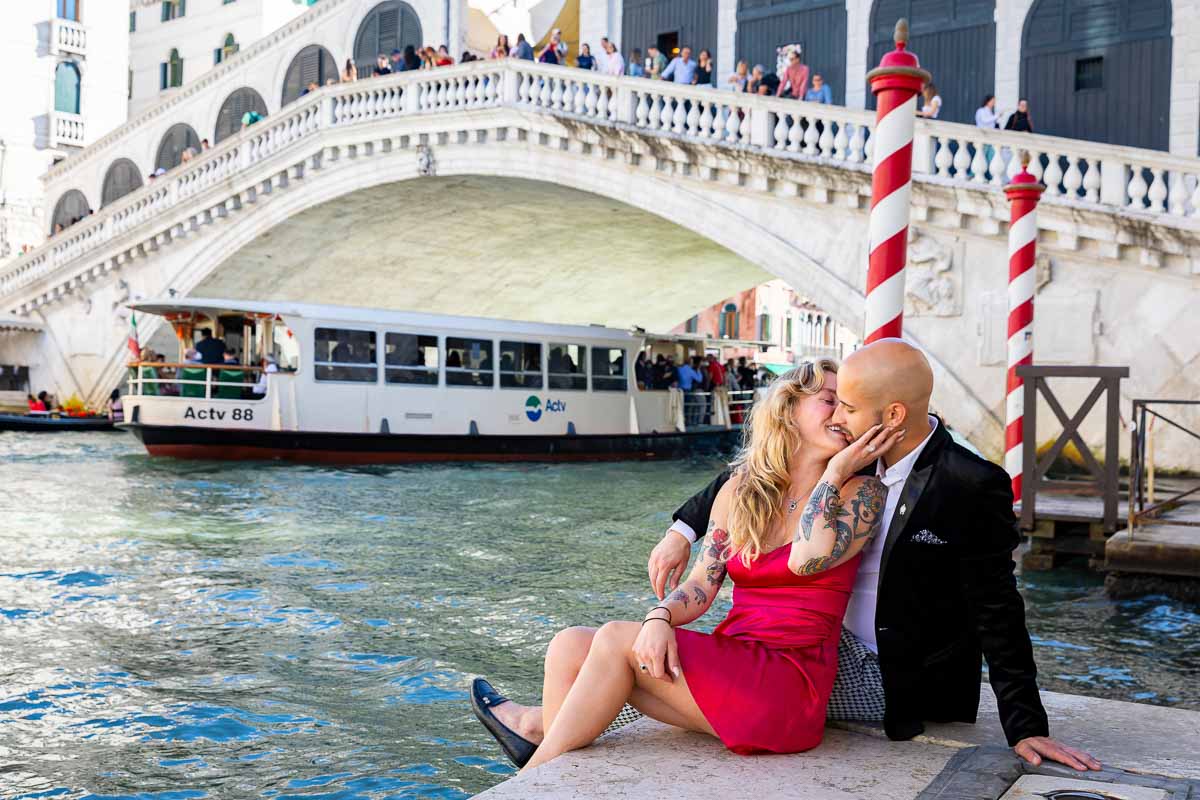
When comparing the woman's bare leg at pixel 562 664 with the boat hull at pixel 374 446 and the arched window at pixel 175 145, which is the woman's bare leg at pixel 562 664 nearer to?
the boat hull at pixel 374 446

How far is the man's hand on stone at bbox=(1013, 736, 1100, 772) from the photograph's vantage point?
2557mm

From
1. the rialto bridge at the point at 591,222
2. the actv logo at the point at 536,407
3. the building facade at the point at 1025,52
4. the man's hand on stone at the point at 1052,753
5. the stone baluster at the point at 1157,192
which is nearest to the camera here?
the man's hand on stone at the point at 1052,753

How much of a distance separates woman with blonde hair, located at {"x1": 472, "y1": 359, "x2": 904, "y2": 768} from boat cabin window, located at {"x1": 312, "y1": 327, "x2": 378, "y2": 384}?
43.0 ft

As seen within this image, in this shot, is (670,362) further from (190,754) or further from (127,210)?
(190,754)

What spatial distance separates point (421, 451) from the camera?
16.0 metres

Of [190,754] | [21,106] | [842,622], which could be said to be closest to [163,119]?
[21,106]

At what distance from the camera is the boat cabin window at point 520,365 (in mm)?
17000

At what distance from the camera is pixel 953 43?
15.1m

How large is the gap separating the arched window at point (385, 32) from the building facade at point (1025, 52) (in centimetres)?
701

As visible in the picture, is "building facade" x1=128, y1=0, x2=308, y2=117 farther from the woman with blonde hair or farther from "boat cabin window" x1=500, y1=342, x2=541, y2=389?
the woman with blonde hair

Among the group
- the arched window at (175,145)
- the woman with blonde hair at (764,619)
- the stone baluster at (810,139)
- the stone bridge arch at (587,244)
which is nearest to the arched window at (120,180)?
the arched window at (175,145)

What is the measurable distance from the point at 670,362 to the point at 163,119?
46.1 ft

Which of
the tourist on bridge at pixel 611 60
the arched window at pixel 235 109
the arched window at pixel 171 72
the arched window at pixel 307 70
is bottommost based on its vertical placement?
the tourist on bridge at pixel 611 60

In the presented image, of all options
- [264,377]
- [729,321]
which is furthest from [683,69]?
[729,321]
